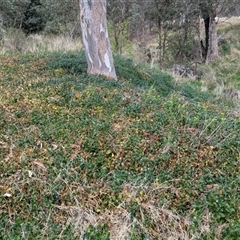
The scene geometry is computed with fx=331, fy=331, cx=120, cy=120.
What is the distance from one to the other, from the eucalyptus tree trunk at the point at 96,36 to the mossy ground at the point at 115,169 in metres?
1.69

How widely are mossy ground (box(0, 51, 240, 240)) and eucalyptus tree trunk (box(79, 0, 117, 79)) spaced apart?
1.69 m

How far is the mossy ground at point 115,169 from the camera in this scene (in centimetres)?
291

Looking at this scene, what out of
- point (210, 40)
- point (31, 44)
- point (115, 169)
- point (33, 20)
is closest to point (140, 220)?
point (115, 169)

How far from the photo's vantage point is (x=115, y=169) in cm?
341

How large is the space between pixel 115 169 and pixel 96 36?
3.51 metres

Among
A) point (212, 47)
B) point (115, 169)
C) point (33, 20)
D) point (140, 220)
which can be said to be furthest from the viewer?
point (212, 47)

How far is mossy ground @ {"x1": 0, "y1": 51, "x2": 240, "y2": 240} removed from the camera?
9.55 feet

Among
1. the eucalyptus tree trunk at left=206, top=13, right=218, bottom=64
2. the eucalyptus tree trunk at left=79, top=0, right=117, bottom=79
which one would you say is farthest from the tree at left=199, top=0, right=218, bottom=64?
the eucalyptus tree trunk at left=79, top=0, right=117, bottom=79

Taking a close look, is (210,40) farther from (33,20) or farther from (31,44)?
(31,44)

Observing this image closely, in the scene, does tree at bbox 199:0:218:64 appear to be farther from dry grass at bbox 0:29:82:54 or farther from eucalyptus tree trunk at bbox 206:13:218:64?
dry grass at bbox 0:29:82:54

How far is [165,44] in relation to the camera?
1373 cm

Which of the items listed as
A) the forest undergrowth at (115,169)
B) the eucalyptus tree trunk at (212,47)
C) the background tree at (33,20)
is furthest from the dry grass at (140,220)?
the background tree at (33,20)

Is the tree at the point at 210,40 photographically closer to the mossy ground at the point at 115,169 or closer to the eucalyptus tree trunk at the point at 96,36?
the eucalyptus tree trunk at the point at 96,36

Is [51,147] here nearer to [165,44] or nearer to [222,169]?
[222,169]
